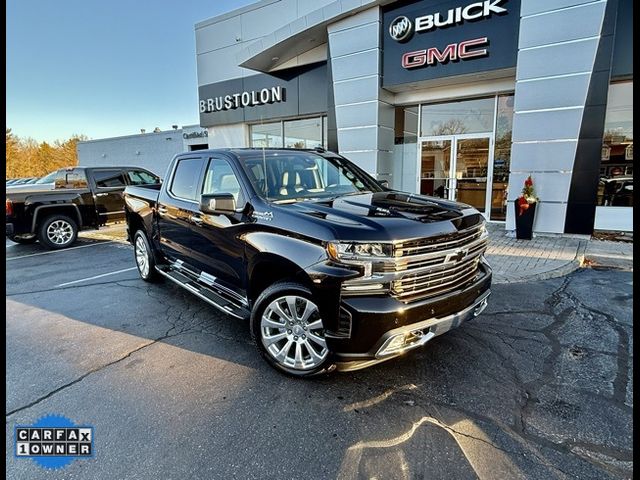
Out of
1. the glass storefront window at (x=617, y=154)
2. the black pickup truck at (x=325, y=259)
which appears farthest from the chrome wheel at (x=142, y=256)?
the glass storefront window at (x=617, y=154)

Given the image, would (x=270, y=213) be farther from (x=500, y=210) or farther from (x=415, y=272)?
(x=500, y=210)

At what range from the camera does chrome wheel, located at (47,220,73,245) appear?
30.3 ft

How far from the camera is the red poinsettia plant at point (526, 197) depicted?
868cm

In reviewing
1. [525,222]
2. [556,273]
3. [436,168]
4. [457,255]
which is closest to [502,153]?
[436,168]

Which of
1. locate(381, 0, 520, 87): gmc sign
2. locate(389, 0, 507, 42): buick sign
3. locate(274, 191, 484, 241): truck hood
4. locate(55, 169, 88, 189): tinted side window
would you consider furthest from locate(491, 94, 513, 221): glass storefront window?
locate(55, 169, 88, 189): tinted side window

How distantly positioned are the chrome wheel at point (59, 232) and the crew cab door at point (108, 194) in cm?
73

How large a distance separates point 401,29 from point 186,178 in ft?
27.4

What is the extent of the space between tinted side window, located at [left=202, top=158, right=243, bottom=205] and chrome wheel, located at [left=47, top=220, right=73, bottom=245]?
22.6 ft

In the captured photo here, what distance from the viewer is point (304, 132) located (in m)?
14.9

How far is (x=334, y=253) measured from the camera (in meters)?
2.87

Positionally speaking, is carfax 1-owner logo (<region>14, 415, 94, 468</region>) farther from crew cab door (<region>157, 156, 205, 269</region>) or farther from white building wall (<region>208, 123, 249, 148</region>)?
white building wall (<region>208, 123, 249, 148</region>)

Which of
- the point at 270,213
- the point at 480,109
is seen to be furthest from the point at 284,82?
the point at 270,213

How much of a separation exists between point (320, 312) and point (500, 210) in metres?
9.38

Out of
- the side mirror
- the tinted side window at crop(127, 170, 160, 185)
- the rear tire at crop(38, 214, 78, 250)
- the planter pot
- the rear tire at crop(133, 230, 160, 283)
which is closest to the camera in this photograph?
the side mirror
